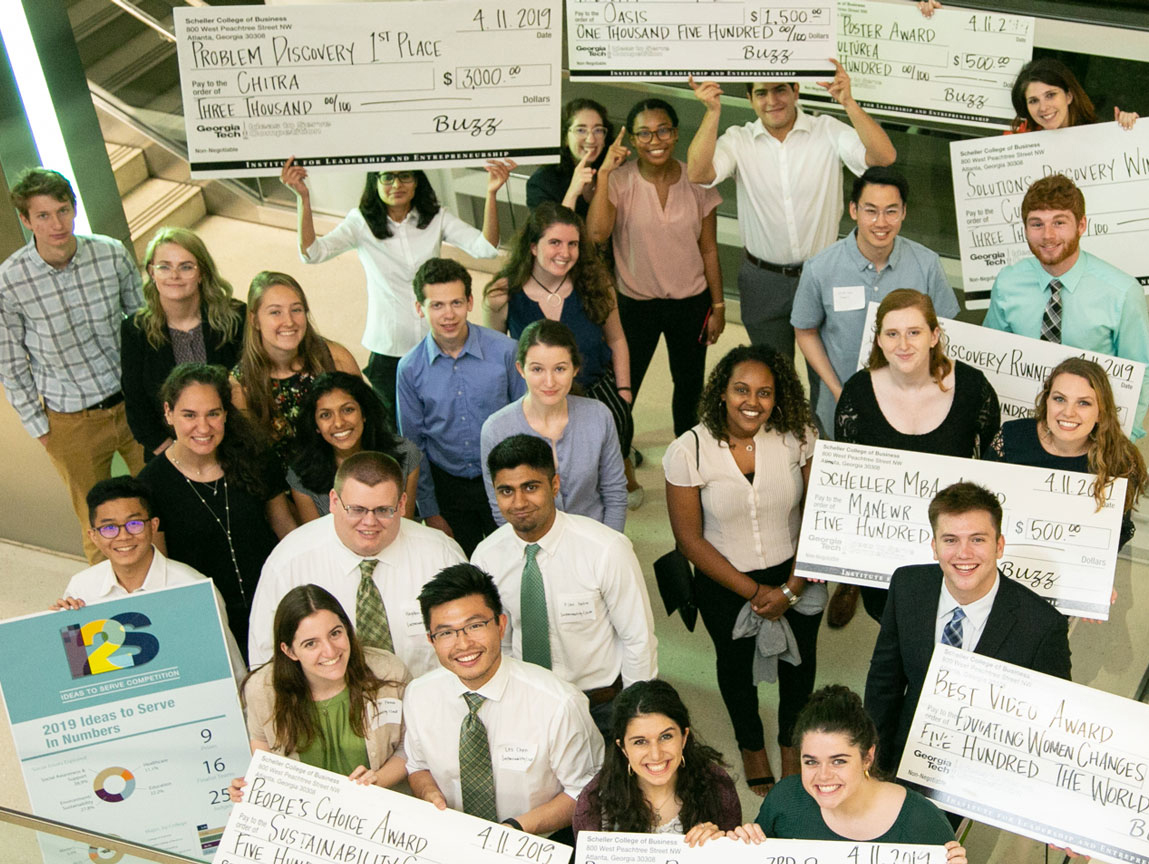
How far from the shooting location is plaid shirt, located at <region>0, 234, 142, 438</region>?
180 inches

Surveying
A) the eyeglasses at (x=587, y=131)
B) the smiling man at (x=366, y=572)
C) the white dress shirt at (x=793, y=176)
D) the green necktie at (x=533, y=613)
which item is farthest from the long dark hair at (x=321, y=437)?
the white dress shirt at (x=793, y=176)

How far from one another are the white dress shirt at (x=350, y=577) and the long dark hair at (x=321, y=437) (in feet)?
1.18

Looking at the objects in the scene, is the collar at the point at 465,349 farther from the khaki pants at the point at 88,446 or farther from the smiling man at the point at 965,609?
the smiling man at the point at 965,609

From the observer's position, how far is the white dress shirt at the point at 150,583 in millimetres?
3660

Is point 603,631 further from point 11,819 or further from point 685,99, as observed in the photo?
point 685,99

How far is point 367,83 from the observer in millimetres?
4633

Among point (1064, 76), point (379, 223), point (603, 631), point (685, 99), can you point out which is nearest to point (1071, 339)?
point (1064, 76)

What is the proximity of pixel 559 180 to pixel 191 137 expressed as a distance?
136 cm

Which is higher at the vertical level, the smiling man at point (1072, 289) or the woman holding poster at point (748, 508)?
the smiling man at point (1072, 289)

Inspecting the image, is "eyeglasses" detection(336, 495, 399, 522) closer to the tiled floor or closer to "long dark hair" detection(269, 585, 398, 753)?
"long dark hair" detection(269, 585, 398, 753)

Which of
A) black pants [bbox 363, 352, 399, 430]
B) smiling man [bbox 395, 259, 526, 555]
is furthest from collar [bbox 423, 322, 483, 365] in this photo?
black pants [bbox 363, 352, 399, 430]

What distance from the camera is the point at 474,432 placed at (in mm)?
4414

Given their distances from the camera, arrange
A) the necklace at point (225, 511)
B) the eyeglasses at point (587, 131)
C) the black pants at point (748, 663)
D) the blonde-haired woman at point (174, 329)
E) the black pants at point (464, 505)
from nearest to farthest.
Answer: the necklace at point (225, 511), the black pants at point (748, 663), the blonde-haired woman at point (174, 329), the black pants at point (464, 505), the eyeglasses at point (587, 131)

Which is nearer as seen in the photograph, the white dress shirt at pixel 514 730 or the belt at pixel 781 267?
the white dress shirt at pixel 514 730
